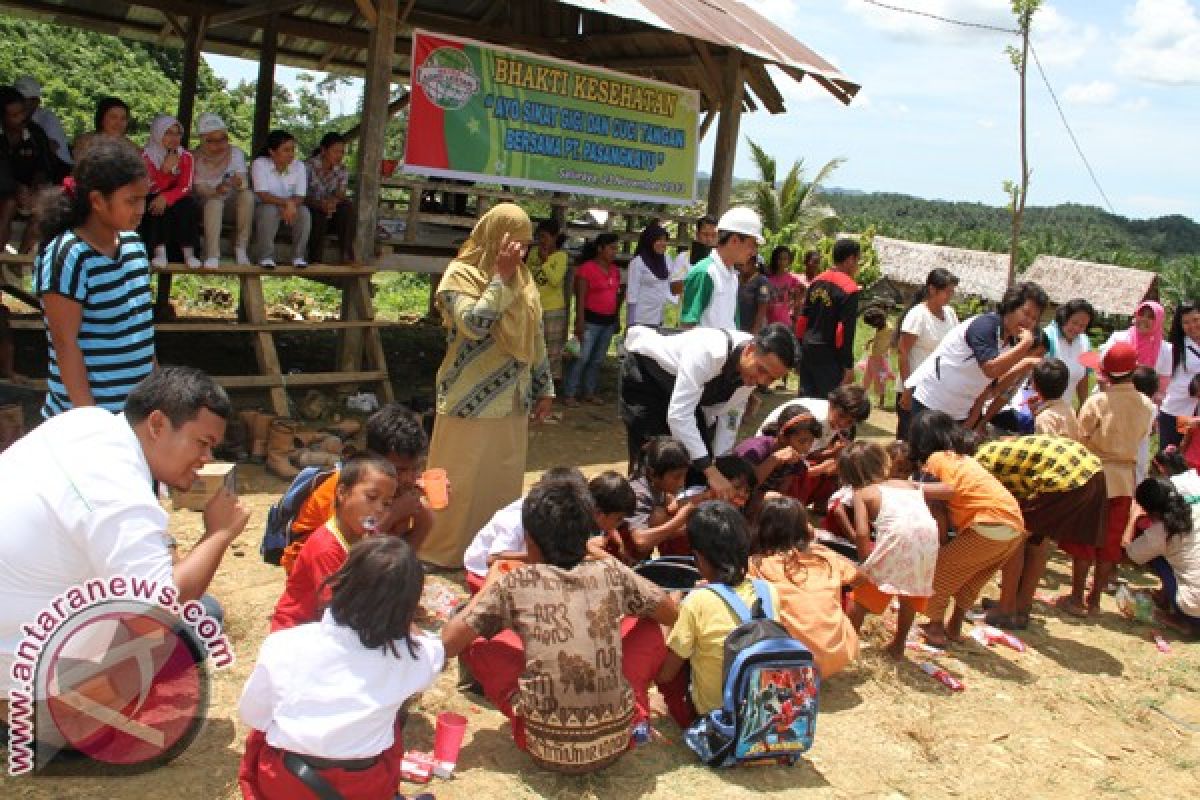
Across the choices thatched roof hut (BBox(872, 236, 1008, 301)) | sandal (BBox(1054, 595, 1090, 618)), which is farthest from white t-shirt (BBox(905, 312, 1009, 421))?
thatched roof hut (BBox(872, 236, 1008, 301))

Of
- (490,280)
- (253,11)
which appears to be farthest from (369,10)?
(490,280)

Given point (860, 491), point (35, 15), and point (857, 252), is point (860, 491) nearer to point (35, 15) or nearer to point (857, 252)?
point (857, 252)

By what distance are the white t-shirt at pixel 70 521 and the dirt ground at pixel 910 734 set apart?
0.78 metres

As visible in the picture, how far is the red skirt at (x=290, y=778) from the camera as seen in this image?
9.27 ft

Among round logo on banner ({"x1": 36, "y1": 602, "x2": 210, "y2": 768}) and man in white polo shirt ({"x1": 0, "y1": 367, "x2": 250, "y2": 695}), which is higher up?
man in white polo shirt ({"x1": 0, "y1": 367, "x2": 250, "y2": 695})

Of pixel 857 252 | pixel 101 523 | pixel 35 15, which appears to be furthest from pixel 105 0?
pixel 101 523

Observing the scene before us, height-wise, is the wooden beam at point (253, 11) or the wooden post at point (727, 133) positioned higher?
the wooden beam at point (253, 11)

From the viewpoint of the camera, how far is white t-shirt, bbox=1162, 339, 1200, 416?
7.55m

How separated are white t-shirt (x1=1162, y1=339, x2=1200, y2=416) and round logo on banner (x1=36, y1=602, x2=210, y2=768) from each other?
6.97 m

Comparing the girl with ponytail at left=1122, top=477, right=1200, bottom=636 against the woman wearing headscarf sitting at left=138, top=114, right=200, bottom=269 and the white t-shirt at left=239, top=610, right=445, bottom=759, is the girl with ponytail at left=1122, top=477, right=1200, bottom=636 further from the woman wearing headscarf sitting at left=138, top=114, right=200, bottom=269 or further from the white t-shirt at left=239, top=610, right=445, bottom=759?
the woman wearing headscarf sitting at left=138, top=114, right=200, bottom=269

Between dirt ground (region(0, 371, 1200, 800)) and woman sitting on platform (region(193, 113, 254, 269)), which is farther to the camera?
woman sitting on platform (region(193, 113, 254, 269))

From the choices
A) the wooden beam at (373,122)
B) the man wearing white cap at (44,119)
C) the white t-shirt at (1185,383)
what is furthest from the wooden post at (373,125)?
the white t-shirt at (1185,383)

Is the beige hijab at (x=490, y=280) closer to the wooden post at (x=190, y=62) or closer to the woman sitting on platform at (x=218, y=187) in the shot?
the woman sitting on platform at (x=218, y=187)

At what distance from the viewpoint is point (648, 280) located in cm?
907
